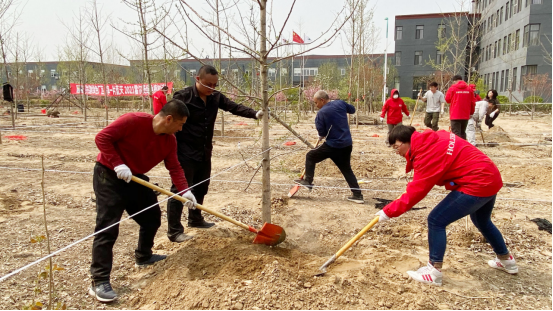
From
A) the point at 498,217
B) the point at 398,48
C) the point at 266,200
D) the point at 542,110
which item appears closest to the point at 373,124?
the point at 542,110

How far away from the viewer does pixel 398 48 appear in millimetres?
38281

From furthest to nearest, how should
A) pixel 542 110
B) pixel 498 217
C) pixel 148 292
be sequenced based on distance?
1. pixel 542 110
2. pixel 498 217
3. pixel 148 292

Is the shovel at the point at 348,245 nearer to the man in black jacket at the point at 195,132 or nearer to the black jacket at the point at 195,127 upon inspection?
the man in black jacket at the point at 195,132

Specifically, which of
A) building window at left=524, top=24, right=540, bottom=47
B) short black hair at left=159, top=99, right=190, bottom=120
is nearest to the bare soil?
short black hair at left=159, top=99, right=190, bottom=120

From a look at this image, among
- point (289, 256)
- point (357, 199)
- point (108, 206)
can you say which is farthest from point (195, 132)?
point (357, 199)

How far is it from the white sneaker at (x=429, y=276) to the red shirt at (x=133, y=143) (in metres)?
2.29

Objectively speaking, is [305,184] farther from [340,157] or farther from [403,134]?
[403,134]

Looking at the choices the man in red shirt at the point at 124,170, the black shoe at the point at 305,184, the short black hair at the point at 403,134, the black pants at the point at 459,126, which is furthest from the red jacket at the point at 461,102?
the man in red shirt at the point at 124,170

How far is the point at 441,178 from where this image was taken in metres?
2.83

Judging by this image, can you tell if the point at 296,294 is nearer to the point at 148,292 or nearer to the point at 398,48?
the point at 148,292

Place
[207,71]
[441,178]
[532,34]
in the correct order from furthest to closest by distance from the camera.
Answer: [532,34] → [207,71] → [441,178]

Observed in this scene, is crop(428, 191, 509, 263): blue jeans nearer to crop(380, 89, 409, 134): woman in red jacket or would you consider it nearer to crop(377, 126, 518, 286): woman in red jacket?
crop(377, 126, 518, 286): woman in red jacket

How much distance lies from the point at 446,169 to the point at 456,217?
16.2 inches

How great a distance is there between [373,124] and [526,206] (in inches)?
533
